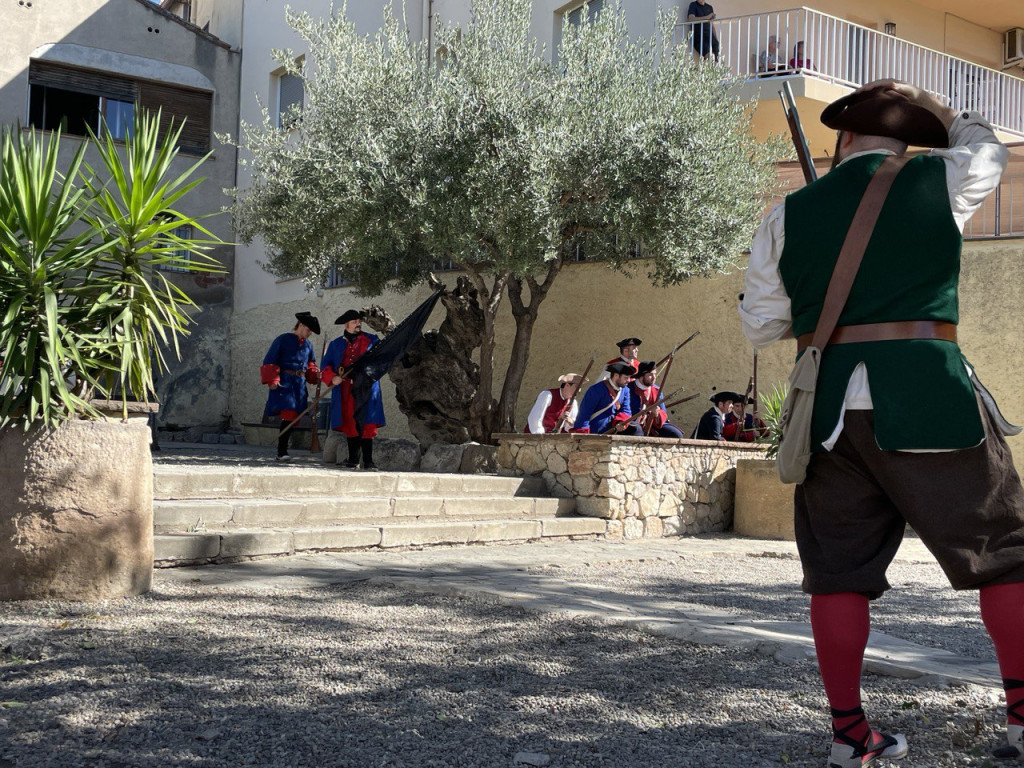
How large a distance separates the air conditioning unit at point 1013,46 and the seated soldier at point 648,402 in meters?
9.88

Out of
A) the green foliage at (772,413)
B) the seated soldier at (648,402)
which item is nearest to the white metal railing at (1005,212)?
the green foliage at (772,413)

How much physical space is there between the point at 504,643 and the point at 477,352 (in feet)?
33.2

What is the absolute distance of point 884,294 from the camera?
7.91ft

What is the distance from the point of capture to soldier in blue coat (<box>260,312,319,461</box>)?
10281mm

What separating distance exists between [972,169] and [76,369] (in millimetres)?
3580

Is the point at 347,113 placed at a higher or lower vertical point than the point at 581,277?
higher

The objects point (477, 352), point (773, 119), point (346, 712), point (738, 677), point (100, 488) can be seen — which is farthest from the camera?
point (477, 352)

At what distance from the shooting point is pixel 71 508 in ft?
13.3

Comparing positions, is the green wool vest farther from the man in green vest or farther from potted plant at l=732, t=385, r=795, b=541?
potted plant at l=732, t=385, r=795, b=541

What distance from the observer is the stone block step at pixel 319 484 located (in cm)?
658

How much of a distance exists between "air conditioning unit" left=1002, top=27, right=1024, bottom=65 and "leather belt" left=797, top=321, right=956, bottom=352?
626 inches

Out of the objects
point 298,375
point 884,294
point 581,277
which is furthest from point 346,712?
point 581,277

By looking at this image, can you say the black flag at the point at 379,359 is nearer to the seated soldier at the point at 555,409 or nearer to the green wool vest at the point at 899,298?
the seated soldier at the point at 555,409

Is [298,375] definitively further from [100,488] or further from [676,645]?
[676,645]
